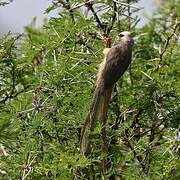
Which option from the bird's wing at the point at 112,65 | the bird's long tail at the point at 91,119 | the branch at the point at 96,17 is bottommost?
the bird's long tail at the point at 91,119

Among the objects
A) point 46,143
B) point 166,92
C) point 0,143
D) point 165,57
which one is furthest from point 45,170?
point 165,57

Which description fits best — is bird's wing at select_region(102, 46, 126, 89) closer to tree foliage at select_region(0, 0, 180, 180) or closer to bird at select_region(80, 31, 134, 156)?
bird at select_region(80, 31, 134, 156)

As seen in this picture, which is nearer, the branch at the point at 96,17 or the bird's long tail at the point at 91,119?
the bird's long tail at the point at 91,119

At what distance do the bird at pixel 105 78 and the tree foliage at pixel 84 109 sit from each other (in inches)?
1.2

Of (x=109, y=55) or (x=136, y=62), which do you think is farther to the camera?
(x=136, y=62)

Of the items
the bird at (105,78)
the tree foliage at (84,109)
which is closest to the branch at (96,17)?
Answer: the tree foliage at (84,109)

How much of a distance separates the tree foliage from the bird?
3 centimetres

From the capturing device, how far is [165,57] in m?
1.61

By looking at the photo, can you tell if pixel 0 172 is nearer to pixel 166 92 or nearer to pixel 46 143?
pixel 46 143

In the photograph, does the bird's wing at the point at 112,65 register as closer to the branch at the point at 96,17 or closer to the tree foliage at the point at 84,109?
the tree foliage at the point at 84,109

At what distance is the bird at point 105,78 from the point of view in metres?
1.27

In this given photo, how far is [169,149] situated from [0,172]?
438mm

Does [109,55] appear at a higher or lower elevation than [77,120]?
higher

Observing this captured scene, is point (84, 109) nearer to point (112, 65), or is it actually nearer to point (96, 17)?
point (112, 65)
